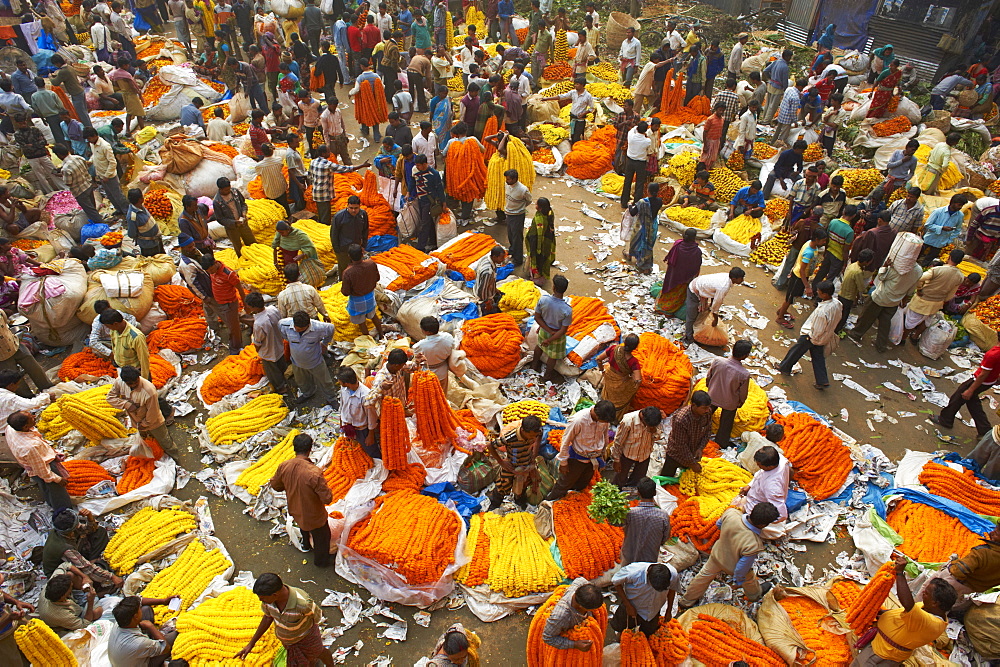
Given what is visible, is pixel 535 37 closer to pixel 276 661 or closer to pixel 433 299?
pixel 433 299

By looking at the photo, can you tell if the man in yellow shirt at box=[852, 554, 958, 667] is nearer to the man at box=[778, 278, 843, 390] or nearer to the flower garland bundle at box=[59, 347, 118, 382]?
the man at box=[778, 278, 843, 390]

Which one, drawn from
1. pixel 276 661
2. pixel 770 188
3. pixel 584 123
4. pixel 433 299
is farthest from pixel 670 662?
pixel 584 123

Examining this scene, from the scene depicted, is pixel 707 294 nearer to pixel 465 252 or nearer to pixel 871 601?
pixel 465 252

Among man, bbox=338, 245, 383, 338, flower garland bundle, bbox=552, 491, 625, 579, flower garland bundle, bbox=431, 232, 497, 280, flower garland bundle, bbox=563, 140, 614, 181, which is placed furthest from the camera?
flower garland bundle, bbox=563, 140, 614, 181

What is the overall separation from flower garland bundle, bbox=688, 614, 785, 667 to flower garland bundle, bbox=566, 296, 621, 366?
3514 millimetres

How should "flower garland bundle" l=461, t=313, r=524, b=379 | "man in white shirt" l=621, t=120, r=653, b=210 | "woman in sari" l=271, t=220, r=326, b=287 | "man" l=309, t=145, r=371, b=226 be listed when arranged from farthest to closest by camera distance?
"man in white shirt" l=621, t=120, r=653, b=210, "man" l=309, t=145, r=371, b=226, "woman in sari" l=271, t=220, r=326, b=287, "flower garland bundle" l=461, t=313, r=524, b=379

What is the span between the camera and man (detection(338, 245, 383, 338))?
24.9ft

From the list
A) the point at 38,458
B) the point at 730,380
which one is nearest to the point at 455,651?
the point at 730,380

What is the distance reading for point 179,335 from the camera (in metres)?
8.40

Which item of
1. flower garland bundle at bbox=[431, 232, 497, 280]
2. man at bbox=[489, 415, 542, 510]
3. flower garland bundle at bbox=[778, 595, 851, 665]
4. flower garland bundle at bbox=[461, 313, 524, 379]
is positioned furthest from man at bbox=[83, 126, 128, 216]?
flower garland bundle at bbox=[778, 595, 851, 665]

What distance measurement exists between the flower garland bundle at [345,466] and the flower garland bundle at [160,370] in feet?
9.48

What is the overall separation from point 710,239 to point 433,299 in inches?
207

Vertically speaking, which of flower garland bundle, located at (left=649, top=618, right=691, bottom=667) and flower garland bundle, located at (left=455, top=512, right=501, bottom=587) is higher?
flower garland bundle, located at (left=649, top=618, right=691, bottom=667)

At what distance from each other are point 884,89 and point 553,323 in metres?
10.4
